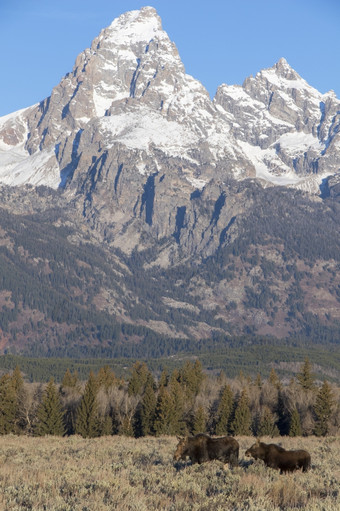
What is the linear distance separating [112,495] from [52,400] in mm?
88150

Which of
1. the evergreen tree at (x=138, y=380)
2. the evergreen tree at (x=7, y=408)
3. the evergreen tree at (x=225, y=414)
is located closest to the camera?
the evergreen tree at (x=225, y=414)

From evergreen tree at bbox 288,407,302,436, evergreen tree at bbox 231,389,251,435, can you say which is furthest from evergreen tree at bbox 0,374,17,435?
evergreen tree at bbox 288,407,302,436

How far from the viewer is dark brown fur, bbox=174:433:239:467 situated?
35.3 m

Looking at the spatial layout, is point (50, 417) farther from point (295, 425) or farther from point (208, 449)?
point (208, 449)

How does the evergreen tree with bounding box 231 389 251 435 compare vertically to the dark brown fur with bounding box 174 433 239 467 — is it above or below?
below

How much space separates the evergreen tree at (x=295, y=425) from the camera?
362ft

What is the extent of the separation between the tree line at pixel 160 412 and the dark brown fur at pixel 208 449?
69934 millimetres

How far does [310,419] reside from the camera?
11806 cm

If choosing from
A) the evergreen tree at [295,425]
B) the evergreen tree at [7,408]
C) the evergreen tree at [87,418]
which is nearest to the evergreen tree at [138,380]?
the evergreen tree at [87,418]

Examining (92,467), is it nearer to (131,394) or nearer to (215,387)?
(131,394)

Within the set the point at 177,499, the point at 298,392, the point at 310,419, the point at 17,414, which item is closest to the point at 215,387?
the point at 298,392

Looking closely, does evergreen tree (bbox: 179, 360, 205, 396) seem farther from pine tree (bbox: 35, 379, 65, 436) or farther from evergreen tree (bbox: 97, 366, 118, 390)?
pine tree (bbox: 35, 379, 65, 436)

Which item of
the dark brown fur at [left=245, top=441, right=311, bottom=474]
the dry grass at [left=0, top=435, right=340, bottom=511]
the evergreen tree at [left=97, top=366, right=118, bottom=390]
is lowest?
the evergreen tree at [left=97, top=366, right=118, bottom=390]

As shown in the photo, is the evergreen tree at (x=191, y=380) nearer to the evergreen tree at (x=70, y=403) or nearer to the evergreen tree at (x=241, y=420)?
the evergreen tree at (x=70, y=403)
